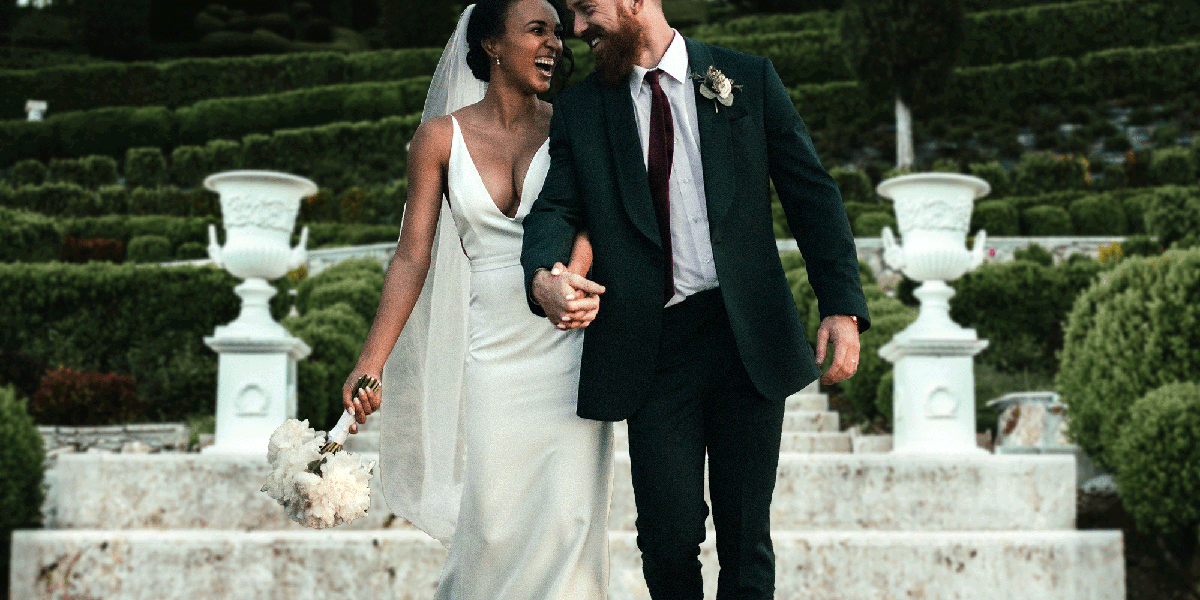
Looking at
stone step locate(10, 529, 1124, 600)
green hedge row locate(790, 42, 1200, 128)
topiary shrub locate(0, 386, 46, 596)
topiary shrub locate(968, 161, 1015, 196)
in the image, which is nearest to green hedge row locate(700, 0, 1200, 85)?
green hedge row locate(790, 42, 1200, 128)

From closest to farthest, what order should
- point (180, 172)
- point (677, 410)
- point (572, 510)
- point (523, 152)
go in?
1. point (677, 410)
2. point (572, 510)
3. point (523, 152)
4. point (180, 172)

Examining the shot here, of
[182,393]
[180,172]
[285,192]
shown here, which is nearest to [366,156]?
[180,172]

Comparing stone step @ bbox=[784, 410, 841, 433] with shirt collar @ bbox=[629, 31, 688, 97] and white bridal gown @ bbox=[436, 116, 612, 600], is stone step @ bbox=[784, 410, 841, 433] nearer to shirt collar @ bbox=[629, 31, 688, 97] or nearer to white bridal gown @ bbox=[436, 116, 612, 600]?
white bridal gown @ bbox=[436, 116, 612, 600]

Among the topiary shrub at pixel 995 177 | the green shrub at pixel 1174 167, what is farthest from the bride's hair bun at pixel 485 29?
the green shrub at pixel 1174 167

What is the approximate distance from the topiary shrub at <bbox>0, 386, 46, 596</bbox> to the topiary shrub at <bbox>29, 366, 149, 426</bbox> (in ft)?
10.1

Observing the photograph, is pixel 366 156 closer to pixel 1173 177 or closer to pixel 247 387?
pixel 1173 177

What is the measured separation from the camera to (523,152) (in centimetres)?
254

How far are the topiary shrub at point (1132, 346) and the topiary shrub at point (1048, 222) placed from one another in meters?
11.0

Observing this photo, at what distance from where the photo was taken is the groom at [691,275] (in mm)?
2145

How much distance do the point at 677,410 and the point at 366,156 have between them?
2319 centimetres

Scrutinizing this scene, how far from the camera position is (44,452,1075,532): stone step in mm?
4367

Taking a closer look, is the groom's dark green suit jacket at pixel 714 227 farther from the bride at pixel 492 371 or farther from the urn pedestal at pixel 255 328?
the urn pedestal at pixel 255 328

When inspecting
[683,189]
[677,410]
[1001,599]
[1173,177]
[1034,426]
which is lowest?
[1001,599]

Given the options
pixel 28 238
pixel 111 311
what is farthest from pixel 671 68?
pixel 28 238
